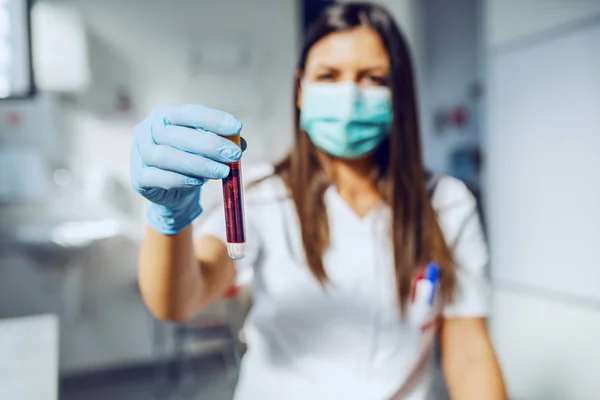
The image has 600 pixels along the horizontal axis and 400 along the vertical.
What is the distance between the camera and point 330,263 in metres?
0.74

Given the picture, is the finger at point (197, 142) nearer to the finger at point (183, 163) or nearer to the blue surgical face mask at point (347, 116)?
the finger at point (183, 163)

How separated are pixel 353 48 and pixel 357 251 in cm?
30

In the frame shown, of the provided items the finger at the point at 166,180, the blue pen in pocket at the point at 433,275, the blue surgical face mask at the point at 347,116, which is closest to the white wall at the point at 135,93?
the blue surgical face mask at the point at 347,116

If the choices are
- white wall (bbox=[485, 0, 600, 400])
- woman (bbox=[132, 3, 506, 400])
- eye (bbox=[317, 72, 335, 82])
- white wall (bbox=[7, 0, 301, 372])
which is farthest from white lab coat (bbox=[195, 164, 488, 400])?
white wall (bbox=[7, 0, 301, 372])

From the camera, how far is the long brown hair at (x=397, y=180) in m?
0.76

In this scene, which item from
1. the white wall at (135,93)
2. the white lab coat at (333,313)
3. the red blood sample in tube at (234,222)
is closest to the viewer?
the red blood sample in tube at (234,222)

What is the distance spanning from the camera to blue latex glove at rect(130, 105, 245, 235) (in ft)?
1.47

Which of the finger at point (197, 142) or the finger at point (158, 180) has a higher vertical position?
the finger at point (197, 142)

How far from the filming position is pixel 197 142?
46 cm

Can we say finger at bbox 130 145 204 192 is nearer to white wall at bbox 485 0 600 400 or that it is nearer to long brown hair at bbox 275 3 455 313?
long brown hair at bbox 275 3 455 313

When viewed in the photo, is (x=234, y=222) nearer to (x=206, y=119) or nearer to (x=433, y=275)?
(x=206, y=119)

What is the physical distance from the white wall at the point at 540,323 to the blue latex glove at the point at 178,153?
1.17 meters

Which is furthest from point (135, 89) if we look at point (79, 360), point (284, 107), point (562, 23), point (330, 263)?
point (330, 263)

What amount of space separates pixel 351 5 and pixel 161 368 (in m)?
2.01
